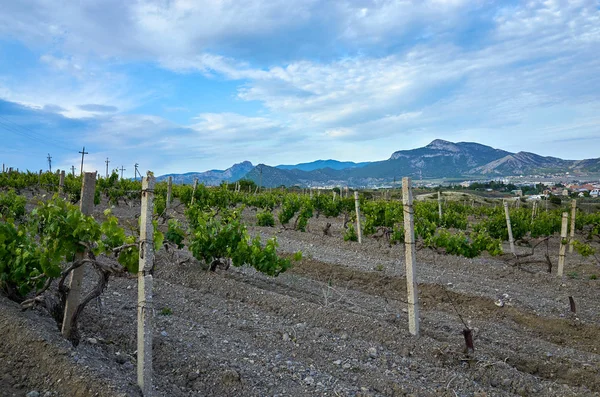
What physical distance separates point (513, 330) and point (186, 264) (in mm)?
5410

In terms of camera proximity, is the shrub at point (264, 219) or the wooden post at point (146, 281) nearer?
the wooden post at point (146, 281)

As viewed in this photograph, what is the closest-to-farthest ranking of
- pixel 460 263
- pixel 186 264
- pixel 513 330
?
pixel 513 330 → pixel 186 264 → pixel 460 263

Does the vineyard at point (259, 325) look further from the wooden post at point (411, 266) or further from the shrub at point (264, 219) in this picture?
the shrub at point (264, 219)

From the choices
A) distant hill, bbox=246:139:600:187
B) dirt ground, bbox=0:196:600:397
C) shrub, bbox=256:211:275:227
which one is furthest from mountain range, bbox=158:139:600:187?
dirt ground, bbox=0:196:600:397

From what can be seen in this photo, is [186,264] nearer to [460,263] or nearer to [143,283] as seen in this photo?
[143,283]

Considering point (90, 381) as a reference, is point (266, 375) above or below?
below

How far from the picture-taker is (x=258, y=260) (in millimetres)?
7680

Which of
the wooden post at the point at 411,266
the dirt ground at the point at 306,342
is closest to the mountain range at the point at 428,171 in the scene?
the dirt ground at the point at 306,342

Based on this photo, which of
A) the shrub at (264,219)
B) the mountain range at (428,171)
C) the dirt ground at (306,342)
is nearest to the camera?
the dirt ground at (306,342)

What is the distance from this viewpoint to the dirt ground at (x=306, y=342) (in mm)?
3719

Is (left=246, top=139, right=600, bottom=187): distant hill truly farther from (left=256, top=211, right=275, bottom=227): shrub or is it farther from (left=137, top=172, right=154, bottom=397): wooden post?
(left=137, top=172, right=154, bottom=397): wooden post

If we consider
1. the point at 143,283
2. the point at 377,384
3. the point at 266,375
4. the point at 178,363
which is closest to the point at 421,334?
the point at 377,384

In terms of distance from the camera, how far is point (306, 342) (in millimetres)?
Result: 5176

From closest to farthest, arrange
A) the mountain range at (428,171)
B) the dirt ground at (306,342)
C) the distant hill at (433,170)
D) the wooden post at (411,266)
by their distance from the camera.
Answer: the dirt ground at (306,342) < the wooden post at (411,266) < the mountain range at (428,171) < the distant hill at (433,170)
